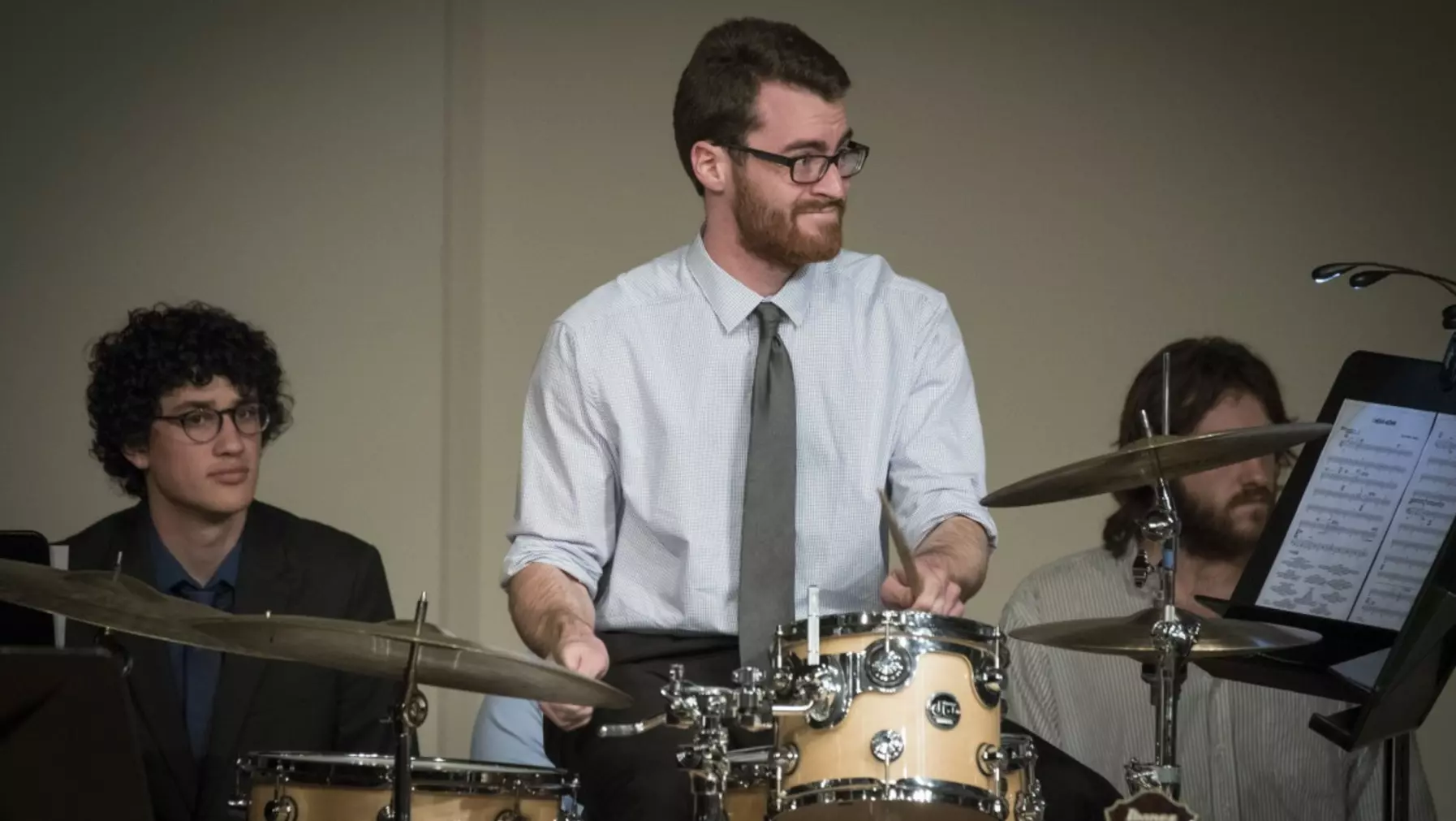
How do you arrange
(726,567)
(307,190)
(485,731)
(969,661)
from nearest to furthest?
1. (969,661)
2. (726,567)
3. (485,731)
4. (307,190)

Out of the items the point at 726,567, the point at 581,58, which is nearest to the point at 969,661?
the point at 726,567

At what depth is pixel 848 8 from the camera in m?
5.34

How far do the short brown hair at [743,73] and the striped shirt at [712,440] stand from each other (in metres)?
0.24

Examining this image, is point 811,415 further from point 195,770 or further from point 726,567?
point 195,770

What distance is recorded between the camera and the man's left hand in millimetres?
2947

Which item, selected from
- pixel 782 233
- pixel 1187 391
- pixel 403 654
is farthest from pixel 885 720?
pixel 1187 391

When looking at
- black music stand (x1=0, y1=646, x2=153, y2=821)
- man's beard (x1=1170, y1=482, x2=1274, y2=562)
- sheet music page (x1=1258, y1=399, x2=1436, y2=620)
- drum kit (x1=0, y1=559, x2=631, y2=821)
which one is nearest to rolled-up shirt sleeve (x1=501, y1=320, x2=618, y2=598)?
drum kit (x1=0, y1=559, x2=631, y2=821)

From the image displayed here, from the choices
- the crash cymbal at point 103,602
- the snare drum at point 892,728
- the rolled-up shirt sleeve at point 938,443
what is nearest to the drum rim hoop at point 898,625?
the snare drum at point 892,728

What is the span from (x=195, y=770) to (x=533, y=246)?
1.85 metres

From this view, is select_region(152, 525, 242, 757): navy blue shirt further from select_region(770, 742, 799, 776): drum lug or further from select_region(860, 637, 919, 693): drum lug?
select_region(860, 637, 919, 693): drum lug

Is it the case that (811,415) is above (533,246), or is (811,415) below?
below

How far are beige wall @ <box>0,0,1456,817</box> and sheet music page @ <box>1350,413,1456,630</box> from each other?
2274 millimetres

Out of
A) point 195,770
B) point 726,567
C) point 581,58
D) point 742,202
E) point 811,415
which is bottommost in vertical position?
point 195,770

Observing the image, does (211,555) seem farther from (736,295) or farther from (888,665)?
(888,665)
